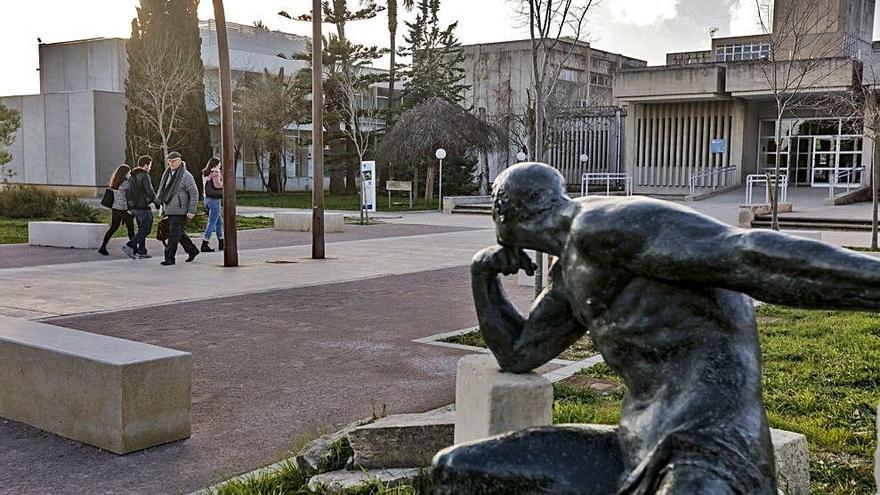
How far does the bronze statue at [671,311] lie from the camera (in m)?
1.62

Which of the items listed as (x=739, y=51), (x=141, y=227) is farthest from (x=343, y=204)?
(x=739, y=51)

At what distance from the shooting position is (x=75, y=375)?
4656mm

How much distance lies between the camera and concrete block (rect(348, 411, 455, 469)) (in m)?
3.91

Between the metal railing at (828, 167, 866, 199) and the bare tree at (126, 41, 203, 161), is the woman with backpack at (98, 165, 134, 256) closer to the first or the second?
the bare tree at (126, 41, 203, 161)

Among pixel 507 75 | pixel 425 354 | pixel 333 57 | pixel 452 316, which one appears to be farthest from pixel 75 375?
pixel 507 75

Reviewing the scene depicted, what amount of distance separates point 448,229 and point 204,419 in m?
17.7

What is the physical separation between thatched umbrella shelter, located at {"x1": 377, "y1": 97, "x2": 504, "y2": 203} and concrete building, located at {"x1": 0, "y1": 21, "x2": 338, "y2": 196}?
37.8 ft

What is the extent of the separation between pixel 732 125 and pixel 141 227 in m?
29.1

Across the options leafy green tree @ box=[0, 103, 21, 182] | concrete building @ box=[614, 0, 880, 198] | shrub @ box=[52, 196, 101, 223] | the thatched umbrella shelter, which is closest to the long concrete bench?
shrub @ box=[52, 196, 101, 223]

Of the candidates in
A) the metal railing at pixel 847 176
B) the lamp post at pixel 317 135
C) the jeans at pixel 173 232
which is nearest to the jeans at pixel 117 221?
the jeans at pixel 173 232

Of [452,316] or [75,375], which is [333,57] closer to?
[452,316]

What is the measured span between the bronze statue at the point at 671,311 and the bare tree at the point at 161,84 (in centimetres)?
3136

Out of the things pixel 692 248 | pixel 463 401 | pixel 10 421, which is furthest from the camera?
pixel 10 421

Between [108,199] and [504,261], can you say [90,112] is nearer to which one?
[108,199]
